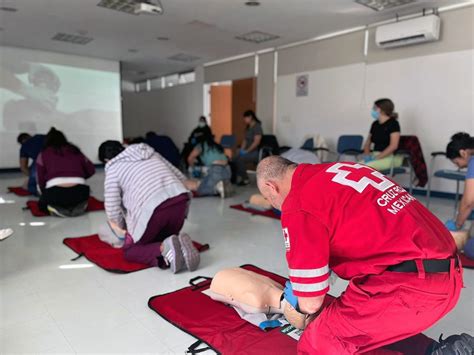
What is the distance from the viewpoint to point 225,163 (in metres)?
5.17

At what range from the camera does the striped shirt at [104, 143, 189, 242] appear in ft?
8.09

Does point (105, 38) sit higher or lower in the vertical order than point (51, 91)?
higher

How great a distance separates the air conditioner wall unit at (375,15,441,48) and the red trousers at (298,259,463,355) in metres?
4.58

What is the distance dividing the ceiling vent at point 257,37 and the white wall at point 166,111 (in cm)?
307

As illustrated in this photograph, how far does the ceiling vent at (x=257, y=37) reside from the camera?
6.27m

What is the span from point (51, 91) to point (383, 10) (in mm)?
7050

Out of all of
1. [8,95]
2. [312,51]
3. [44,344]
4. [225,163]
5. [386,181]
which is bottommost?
[44,344]

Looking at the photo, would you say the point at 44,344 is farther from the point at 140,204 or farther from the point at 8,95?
the point at 8,95

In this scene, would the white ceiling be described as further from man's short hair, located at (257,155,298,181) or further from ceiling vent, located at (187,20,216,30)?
man's short hair, located at (257,155,298,181)

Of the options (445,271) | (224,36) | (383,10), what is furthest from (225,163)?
(445,271)

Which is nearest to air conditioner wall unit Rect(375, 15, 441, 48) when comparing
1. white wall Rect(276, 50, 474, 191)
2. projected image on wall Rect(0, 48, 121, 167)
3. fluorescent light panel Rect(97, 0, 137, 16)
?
white wall Rect(276, 50, 474, 191)

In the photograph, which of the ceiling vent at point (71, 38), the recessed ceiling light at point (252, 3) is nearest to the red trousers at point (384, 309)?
the recessed ceiling light at point (252, 3)

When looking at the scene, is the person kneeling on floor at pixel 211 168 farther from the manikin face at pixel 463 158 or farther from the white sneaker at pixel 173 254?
the manikin face at pixel 463 158

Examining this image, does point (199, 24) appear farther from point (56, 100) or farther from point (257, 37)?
point (56, 100)
